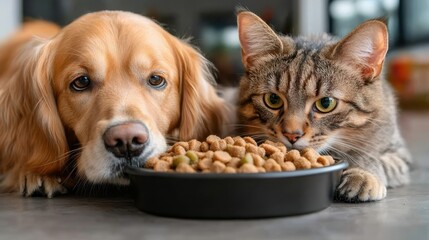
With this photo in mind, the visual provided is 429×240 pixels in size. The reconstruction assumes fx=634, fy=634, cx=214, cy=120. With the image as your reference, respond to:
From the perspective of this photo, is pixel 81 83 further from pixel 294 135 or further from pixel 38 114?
pixel 294 135

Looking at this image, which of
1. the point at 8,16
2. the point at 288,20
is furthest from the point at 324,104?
the point at 8,16

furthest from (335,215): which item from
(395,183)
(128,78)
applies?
(128,78)

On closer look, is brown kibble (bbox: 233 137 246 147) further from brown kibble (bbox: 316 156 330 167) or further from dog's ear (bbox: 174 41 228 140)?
dog's ear (bbox: 174 41 228 140)

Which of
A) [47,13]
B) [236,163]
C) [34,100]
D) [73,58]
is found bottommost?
[236,163]

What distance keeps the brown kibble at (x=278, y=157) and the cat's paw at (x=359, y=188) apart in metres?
0.26

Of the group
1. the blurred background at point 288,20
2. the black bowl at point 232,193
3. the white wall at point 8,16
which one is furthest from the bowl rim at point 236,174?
the white wall at point 8,16

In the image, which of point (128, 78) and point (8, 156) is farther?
point (8, 156)

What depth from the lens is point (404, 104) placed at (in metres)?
6.62

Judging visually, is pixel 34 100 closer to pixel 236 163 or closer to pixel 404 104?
pixel 236 163

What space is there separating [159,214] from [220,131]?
699 millimetres

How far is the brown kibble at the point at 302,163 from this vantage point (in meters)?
1.70

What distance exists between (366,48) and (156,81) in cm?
68

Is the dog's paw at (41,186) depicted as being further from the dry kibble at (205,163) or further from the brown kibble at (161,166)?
the dry kibble at (205,163)

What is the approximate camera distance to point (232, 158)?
1697 millimetres
